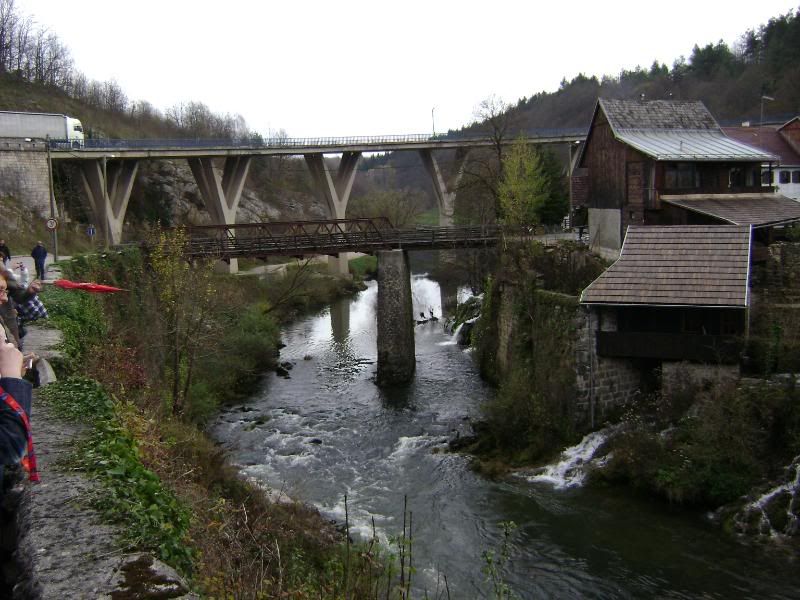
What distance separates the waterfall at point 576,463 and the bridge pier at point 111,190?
33.9 metres

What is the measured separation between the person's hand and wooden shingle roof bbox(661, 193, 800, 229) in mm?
21449

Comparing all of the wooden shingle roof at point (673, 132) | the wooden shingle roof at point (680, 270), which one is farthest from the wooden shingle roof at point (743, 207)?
the wooden shingle roof at point (680, 270)

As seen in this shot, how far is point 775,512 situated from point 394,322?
56.6ft

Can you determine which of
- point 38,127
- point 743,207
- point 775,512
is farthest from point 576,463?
point 38,127

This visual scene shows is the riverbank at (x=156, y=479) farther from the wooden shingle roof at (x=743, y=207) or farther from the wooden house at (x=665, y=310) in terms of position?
the wooden shingle roof at (x=743, y=207)

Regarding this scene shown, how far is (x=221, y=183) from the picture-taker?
5147 cm

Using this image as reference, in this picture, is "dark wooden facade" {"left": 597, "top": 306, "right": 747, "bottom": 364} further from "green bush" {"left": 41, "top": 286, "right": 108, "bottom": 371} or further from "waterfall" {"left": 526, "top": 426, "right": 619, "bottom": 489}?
"green bush" {"left": 41, "top": 286, "right": 108, "bottom": 371}

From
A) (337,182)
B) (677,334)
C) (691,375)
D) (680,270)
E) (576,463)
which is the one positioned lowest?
(576,463)

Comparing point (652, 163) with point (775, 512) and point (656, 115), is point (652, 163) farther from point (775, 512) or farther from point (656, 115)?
point (775, 512)

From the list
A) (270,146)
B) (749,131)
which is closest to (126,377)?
(270,146)

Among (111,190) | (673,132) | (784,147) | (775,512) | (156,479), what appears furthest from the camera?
(111,190)

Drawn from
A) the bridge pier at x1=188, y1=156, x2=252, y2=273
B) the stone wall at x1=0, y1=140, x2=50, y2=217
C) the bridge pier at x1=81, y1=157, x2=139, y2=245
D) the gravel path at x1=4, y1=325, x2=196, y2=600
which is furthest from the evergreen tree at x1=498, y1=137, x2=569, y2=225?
the stone wall at x1=0, y1=140, x2=50, y2=217

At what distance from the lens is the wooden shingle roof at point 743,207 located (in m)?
22.7

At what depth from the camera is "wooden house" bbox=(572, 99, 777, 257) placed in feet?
83.5
